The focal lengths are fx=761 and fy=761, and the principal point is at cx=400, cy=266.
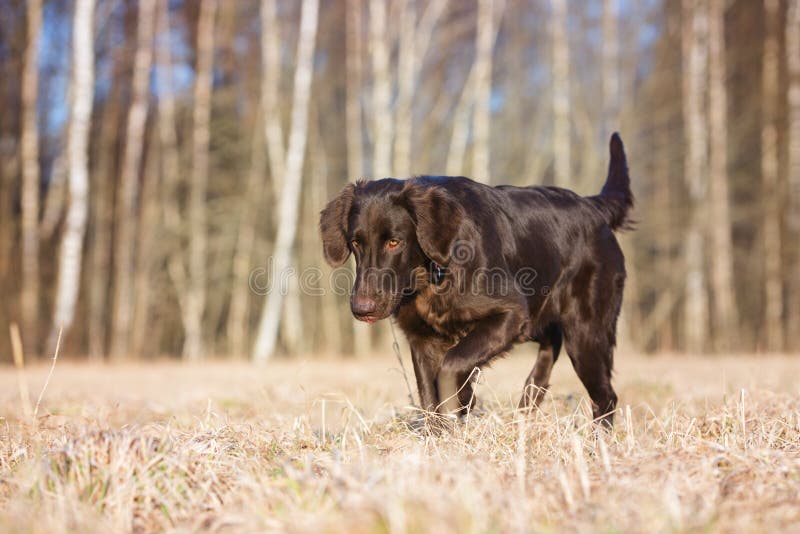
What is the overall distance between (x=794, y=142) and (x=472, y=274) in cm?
1271

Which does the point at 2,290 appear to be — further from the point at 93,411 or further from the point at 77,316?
the point at 93,411

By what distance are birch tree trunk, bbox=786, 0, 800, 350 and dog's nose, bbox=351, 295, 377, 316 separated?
12.8 meters

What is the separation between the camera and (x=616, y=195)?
5160 millimetres

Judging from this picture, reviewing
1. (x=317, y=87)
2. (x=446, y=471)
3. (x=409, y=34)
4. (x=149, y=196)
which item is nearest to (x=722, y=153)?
(x=409, y=34)

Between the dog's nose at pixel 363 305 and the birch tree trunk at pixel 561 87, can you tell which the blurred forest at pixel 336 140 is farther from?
the dog's nose at pixel 363 305

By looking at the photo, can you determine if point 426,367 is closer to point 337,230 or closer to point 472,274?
point 472,274

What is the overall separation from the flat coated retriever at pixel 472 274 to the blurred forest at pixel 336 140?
8.98 m

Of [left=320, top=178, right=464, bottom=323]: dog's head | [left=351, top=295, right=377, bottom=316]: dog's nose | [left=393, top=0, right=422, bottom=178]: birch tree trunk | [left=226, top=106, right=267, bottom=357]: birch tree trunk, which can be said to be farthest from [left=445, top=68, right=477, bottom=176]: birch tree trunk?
[left=351, top=295, right=377, bottom=316]: dog's nose

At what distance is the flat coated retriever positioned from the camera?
3.84 meters

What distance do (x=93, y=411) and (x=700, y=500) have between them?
3.55m

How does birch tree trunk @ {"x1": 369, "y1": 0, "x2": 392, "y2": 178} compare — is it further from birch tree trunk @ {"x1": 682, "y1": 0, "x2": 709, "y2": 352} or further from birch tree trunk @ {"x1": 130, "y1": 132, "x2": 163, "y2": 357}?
birch tree trunk @ {"x1": 682, "y1": 0, "x2": 709, "y2": 352}

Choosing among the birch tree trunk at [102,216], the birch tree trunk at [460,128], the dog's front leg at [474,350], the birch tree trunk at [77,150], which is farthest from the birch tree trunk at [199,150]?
the dog's front leg at [474,350]

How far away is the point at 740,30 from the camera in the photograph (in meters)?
18.5

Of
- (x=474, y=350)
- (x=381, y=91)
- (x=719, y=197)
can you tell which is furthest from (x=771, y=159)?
(x=474, y=350)
